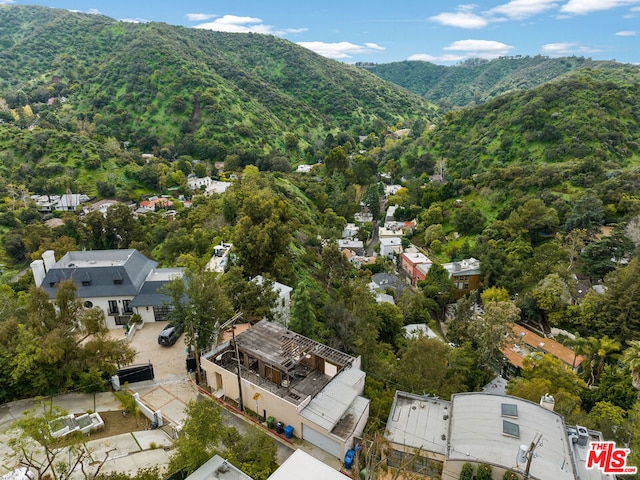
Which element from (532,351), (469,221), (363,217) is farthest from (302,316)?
(363,217)

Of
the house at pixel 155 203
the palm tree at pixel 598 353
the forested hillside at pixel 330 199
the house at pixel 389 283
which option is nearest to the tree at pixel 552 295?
the forested hillside at pixel 330 199

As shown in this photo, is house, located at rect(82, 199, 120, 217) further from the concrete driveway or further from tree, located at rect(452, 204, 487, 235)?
tree, located at rect(452, 204, 487, 235)

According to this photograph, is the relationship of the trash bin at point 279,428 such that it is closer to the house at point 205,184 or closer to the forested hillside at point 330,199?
the forested hillside at point 330,199

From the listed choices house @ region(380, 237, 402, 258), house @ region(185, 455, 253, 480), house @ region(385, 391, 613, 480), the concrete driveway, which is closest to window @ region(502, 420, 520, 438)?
house @ region(385, 391, 613, 480)

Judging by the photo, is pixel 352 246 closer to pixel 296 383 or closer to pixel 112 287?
pixel 112 287

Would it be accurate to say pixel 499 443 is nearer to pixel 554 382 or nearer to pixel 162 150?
pixel 554 382

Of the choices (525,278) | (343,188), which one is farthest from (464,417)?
(343,188)
